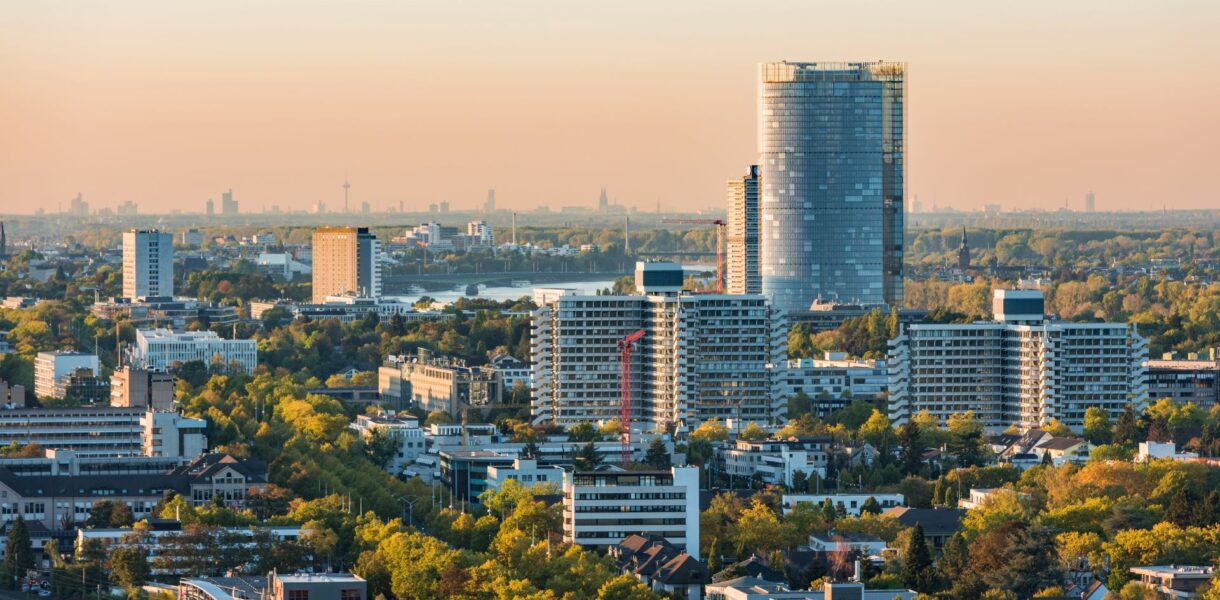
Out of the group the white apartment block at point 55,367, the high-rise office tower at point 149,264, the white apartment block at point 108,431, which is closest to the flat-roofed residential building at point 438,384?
the white apartment block at point 55,367

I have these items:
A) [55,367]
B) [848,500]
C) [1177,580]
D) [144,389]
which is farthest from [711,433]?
[1177,580]

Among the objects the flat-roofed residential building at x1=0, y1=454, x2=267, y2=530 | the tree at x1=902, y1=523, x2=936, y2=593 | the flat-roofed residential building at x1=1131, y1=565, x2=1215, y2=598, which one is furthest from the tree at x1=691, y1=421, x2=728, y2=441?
the flat-roofed residential building at x1=1131, y1=565, x2=1215, y2=598

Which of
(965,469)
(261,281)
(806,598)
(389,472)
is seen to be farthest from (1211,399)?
(261,281)

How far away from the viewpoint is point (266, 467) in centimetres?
6053

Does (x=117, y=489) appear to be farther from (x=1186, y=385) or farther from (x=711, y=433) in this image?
(x=1186, y=385)

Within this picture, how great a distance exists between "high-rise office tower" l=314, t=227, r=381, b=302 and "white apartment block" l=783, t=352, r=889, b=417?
6251 centimetres

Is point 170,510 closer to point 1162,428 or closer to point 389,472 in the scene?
point 389,472

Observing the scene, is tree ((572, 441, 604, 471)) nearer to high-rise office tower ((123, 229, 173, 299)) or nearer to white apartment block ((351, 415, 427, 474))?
white apartment block ((351, 415, 427, 474))

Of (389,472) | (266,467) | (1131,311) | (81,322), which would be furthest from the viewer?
(1131,311)

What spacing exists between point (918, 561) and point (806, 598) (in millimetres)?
4193

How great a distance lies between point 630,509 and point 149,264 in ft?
273

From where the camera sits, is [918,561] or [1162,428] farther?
[1162,428]

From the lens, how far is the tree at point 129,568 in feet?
161

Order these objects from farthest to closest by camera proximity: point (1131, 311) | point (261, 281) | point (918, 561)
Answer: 1. point (261, 281)
2. point (1131, 311)
3. point (918, 561)
